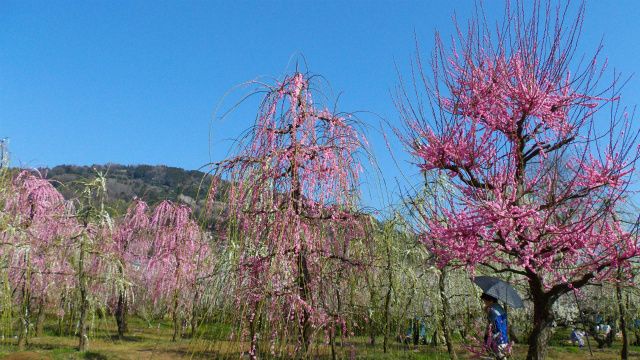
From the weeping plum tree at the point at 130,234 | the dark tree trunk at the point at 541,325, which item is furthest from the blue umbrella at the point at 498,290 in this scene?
the weeping plum tree at the point at 130,234

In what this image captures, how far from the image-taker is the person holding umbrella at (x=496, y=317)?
21.6 ft

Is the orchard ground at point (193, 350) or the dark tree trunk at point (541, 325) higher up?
the dark tree trunk at point (541, 325)

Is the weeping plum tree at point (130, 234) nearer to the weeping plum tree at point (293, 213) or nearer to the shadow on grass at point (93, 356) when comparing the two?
the shadow on grass at point (93, 356)

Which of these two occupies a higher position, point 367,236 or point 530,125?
point 530,125

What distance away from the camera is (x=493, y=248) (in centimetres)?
548

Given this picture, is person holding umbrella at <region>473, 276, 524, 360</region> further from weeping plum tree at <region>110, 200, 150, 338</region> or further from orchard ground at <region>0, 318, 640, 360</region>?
weeping plum tree at <region>110, 200, 150, 338</region>

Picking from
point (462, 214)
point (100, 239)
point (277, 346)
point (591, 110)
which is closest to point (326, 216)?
point (277, 346)

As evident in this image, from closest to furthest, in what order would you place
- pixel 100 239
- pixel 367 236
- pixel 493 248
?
1. pixel 367 236
2. pixel 493 248
3. pixel 100 239

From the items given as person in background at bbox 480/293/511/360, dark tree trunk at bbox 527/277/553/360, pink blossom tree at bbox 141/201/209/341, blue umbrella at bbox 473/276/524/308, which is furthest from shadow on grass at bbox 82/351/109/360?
dark tree trunk at bbox 527/277/553/360

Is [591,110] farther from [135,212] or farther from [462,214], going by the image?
[135,212]

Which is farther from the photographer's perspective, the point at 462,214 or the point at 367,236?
the point at 462,214

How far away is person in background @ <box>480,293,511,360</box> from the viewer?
6559 mm

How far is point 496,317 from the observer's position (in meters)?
7.28

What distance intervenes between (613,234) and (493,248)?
5.17 feet
